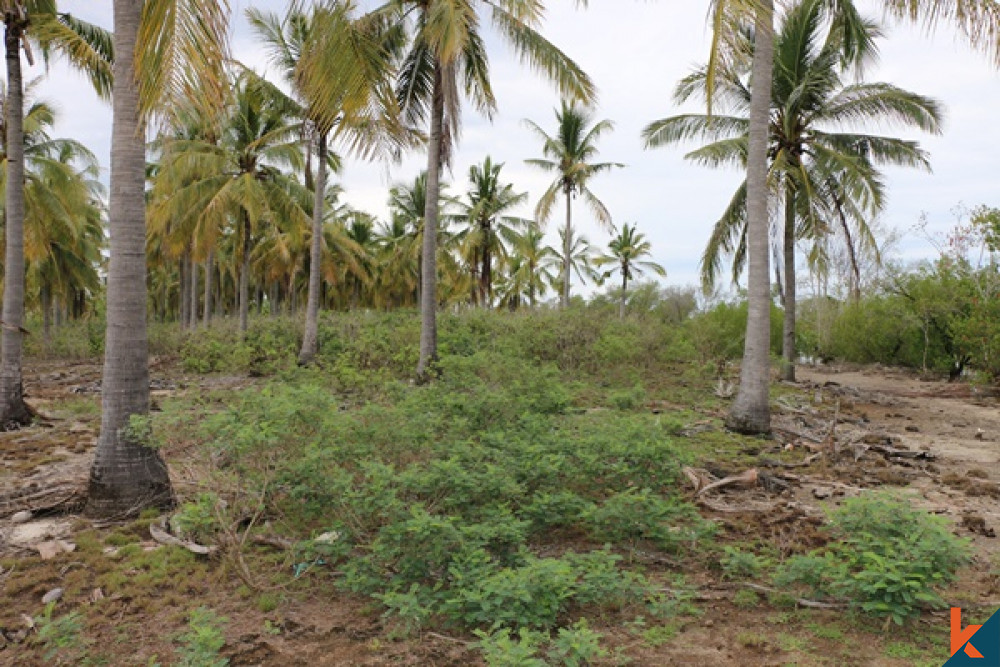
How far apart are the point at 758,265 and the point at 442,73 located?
684cm

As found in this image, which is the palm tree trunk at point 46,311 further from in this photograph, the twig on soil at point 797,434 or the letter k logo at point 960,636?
the letter k logo at point 960,636

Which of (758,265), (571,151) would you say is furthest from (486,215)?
(758,265)

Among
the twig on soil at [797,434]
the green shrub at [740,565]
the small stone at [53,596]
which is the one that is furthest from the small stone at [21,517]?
the twig on soil at [797,434]

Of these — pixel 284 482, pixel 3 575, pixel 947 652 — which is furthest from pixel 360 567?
pixel 947 652

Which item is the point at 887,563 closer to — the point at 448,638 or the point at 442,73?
the point at 448,638

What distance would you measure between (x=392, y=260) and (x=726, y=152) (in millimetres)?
23957

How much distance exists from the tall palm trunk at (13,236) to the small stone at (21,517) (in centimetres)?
469

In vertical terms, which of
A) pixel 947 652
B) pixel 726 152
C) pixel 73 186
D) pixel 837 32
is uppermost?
pixel 837 32

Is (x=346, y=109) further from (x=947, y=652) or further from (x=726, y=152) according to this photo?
(x=726, y=152)

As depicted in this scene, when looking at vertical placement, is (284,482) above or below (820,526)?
above

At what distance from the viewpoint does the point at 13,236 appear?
948 centimetres

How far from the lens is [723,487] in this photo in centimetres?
680

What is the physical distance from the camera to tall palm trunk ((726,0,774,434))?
9.70 meters

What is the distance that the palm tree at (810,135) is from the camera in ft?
47.5
